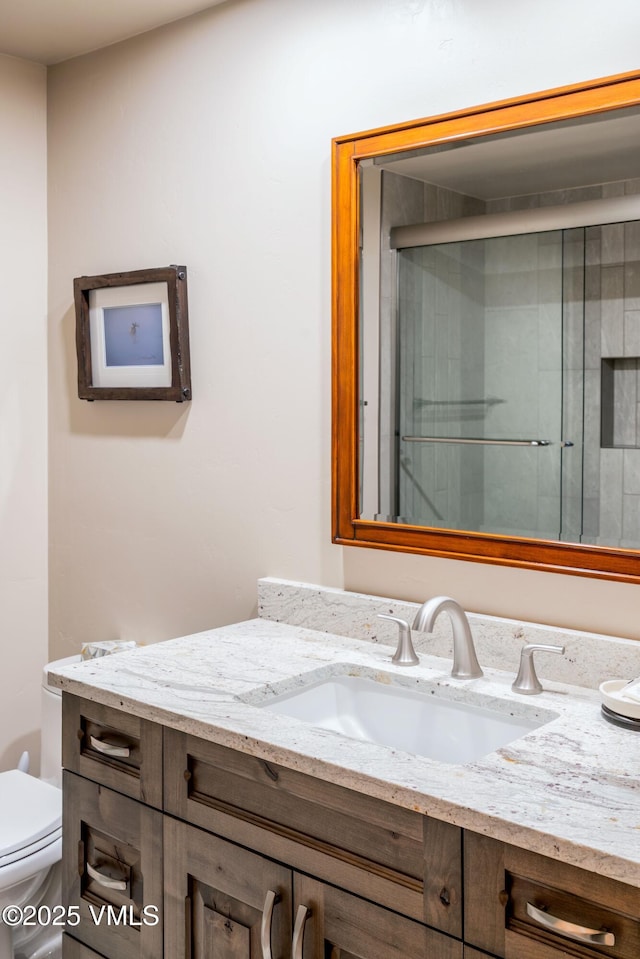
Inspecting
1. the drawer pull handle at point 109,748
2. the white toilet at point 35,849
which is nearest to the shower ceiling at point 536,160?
the drawer pull handle at point 109,748

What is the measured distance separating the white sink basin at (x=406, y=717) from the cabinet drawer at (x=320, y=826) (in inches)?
7.2

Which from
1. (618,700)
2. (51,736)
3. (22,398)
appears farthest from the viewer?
(22,398)

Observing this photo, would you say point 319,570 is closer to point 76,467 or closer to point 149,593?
point 149,593

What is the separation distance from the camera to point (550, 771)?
119 cm

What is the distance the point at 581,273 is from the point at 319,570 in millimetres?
869

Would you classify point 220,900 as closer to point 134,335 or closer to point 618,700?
point 618,700

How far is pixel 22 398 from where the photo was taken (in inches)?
101

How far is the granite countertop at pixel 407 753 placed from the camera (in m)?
1.04

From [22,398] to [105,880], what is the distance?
4.77 feet

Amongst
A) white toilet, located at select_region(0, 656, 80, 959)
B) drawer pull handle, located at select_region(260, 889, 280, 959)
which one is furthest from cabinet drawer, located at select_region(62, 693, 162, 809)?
white toilet, located at select_region(0, 656, 80, 959)

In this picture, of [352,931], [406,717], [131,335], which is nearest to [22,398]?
[131,335]

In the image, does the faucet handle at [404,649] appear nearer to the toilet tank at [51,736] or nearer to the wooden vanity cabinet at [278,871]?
the wooden vanity cabinet at [278,871]

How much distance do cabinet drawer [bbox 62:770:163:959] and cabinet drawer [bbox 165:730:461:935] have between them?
122 millimetres

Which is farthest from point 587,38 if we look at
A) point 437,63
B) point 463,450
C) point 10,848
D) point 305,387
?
point 10,848
